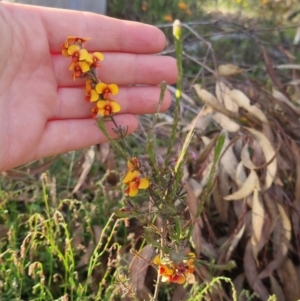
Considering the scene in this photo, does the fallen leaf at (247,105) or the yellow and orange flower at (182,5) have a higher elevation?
the fallen leaf at (247,105)

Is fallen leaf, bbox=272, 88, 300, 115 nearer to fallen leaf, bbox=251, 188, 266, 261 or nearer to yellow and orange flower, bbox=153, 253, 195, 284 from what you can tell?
fallen leaf, bbox=251, 188, 266, 261

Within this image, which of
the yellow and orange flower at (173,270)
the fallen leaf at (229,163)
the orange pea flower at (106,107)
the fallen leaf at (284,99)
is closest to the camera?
the yellow and orange flower at (173,270)

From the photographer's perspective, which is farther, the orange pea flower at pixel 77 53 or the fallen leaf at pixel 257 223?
the fallen leaf at pixel 257 223

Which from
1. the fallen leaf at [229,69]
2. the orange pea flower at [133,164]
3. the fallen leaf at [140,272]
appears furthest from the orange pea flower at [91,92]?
the fallen leaf at [229,69]

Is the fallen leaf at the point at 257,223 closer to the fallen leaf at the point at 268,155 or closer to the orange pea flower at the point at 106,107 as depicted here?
the fallen leaf at the point at 268,155

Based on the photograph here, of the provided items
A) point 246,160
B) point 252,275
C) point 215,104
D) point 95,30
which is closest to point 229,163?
point 246,160

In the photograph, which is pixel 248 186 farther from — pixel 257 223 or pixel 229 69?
pixel 229 69

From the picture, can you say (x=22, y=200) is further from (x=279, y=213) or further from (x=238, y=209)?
(x=279, y=213)
